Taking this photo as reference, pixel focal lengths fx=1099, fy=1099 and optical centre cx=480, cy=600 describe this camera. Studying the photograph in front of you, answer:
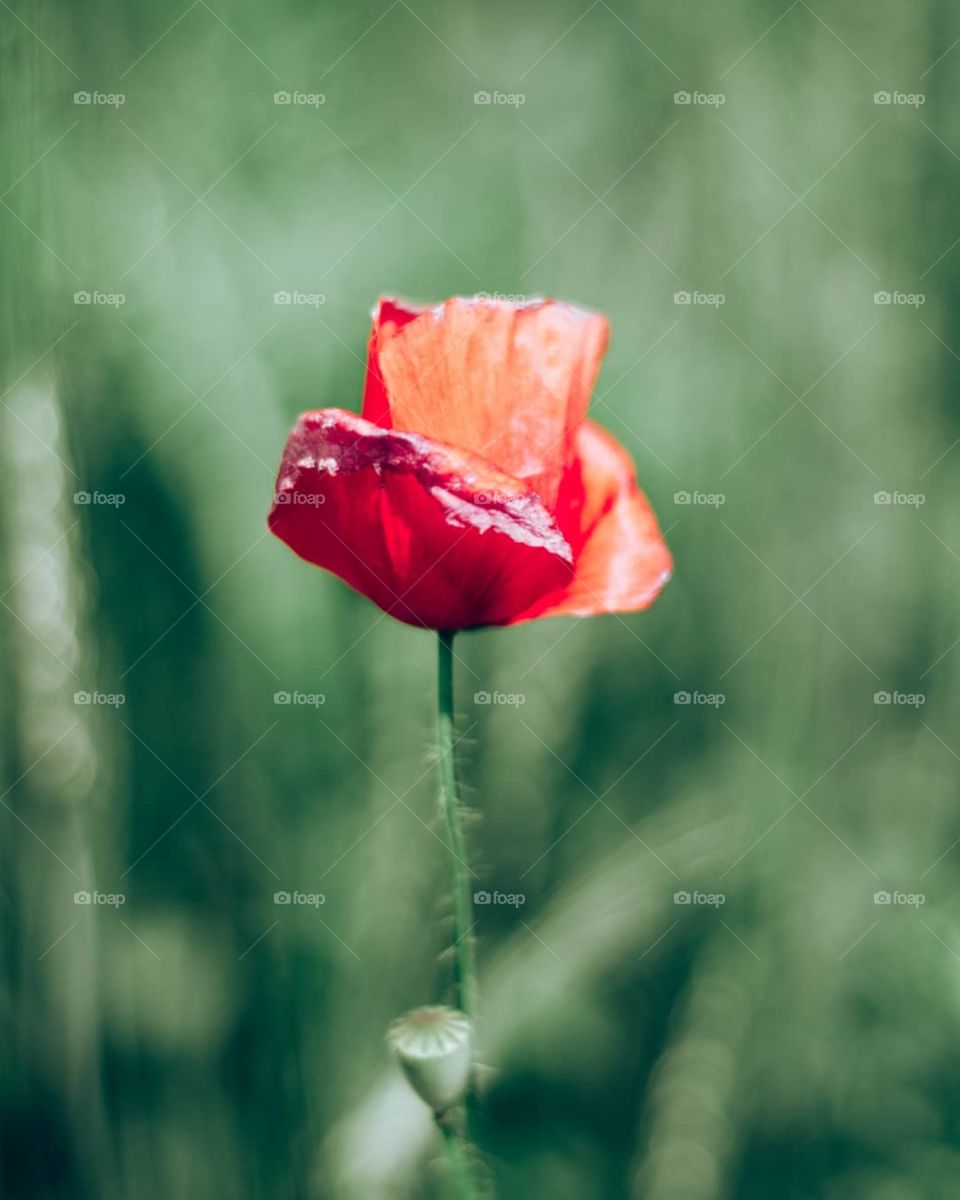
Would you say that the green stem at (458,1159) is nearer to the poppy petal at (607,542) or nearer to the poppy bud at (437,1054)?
the poppy bud at (437,1054)

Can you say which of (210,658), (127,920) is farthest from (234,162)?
(127,920)

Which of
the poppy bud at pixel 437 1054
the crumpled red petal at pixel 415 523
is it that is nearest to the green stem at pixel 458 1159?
the poppy bud at pixel 437 1054

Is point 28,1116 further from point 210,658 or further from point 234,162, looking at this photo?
point 234,162

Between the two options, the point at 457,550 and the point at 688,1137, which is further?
the point at 688,1137

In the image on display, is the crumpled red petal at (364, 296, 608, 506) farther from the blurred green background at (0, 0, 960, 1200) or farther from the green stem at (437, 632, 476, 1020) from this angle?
the blurred green background at (0, 0, 960, 1200)

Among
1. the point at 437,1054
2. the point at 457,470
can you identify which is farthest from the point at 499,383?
the point at 437,1054

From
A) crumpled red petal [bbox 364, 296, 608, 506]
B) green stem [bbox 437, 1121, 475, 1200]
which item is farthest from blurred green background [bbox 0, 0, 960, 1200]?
crumpled red petal [bbox 364, 296, 608, 506]
